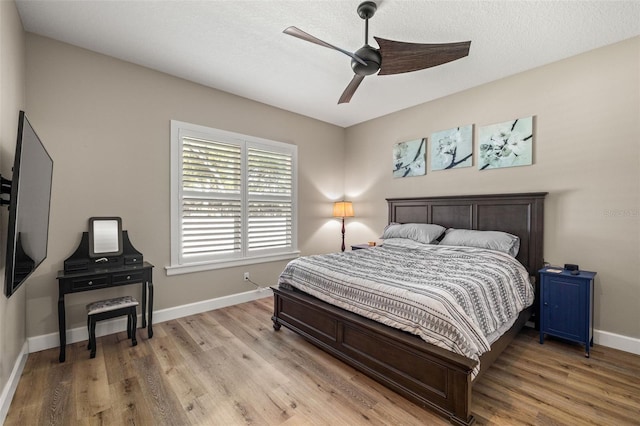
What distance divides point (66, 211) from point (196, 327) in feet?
5.61

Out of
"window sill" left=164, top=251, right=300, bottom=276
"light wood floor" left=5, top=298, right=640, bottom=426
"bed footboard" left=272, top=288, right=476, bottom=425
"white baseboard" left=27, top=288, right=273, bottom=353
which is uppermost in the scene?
"window sill" left=164, top=251, right=300, bottom=276

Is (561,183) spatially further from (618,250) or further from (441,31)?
(441,31)

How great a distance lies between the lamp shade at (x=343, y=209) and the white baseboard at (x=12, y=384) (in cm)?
392

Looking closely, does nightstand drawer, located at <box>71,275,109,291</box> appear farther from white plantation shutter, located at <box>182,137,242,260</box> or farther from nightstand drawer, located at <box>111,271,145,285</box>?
white plantation shutter, located at <box>182,137,242,260</box>

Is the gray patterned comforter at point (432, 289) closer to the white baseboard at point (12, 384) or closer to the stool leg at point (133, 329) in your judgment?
the stool leg at point (133, 329)

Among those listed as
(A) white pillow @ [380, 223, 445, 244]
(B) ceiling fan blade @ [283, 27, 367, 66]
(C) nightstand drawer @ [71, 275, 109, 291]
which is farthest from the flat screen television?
(A) white pillow @ [380, 223, 445, 244]

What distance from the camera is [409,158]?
4359 millimetres

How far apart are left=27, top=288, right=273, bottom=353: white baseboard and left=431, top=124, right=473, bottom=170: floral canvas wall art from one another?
3.10m

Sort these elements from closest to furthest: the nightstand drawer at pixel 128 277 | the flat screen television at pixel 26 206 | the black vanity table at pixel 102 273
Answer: the flat screen television at pixel 26 206 < the black vanity table at pixel 102 273 < the nightstand drawer at pixel 128 277

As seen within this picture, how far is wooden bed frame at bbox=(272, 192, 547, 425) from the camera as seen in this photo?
173 cm

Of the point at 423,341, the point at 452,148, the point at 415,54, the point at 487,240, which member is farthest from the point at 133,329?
the point at 452,148

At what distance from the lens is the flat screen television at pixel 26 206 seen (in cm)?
143

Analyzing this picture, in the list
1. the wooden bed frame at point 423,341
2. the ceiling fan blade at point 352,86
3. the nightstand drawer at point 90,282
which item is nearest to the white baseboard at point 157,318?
the nightstand drawer at point 90,282

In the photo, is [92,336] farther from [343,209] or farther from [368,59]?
[343,209]
